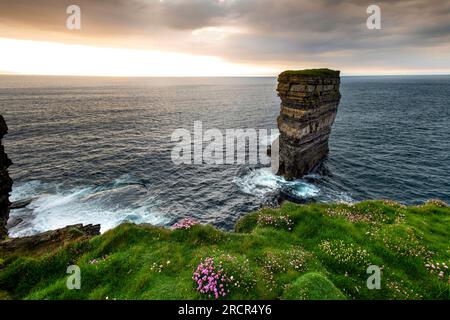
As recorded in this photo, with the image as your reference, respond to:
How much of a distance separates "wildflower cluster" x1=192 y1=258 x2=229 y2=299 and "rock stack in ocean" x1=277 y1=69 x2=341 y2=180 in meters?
37.4

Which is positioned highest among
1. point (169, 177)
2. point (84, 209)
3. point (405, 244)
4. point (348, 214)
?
point (348, 214)

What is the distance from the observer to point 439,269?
11.8 meters

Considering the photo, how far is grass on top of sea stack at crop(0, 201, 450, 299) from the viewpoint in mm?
10266

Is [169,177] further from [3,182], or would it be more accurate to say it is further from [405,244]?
[405,244]

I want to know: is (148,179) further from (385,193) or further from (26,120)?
(26,120)

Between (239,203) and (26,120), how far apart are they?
88.5 meters

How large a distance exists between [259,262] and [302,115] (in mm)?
36181

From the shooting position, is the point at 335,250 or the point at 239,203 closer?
the point at 335,250

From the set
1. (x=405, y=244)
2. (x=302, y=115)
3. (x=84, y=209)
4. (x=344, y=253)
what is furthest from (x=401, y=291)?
(x=302, y=115)

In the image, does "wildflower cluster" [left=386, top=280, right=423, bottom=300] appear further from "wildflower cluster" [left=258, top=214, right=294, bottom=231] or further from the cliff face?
the cliff face

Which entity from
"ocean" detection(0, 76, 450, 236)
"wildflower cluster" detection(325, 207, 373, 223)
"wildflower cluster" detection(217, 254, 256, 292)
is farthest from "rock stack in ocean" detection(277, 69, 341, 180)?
"wildflower cluster" detection(217, 254, 256, 292)

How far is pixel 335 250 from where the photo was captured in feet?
42.8
